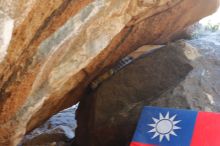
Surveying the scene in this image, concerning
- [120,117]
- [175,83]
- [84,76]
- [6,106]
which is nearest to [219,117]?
[175,83]

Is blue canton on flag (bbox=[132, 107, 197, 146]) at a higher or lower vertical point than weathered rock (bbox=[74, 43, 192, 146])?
lower

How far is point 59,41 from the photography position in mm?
3516

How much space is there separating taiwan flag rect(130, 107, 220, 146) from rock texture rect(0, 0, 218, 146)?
1046 mm

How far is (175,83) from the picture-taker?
5.00 m

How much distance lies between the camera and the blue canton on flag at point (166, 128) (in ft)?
12.5

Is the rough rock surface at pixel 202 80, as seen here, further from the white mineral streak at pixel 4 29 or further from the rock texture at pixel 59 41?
the white mineral streak at pixel 4 29

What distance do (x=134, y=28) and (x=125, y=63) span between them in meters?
0.82

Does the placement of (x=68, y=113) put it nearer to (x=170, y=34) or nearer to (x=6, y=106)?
(x=170, y=34)

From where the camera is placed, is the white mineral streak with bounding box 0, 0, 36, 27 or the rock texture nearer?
the white mineral streak with bounding box 0, 0, 36, 27

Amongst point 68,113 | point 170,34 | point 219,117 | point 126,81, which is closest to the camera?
point 219,117

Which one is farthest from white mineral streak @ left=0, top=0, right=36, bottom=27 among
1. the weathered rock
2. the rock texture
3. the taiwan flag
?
the weathered rock

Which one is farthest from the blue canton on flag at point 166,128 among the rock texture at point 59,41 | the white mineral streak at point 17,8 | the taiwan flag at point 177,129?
the white mineral streak at point 17,8

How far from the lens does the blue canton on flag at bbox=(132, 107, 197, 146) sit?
3.82m

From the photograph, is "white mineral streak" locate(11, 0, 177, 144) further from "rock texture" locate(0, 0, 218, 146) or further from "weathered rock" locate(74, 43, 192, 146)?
"weathered rock" locate(74, 43, 192, 146)
